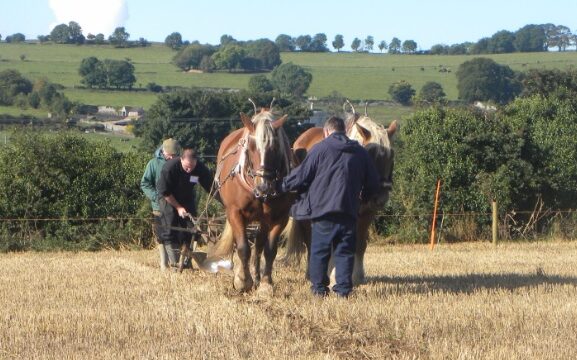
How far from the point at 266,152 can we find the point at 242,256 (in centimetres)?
123

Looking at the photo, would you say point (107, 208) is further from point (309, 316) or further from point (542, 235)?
point (309, 316)

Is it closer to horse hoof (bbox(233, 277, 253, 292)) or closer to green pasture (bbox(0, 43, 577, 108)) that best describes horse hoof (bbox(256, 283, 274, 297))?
horse hoof (bbox(233, 277, 253, 292))

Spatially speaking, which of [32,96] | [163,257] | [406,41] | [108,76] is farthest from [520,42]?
[163,257]

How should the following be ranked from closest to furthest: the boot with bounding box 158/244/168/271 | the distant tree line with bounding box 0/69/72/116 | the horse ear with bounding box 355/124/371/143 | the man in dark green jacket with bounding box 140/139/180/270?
the horse ear with bounding box 355/124/371/143 → the man in dark green jacket with bounding box 140/139/180/270 → the boot with bounding box 158/244/168/271 → the distant tree line with bounding box 0/69/72/116

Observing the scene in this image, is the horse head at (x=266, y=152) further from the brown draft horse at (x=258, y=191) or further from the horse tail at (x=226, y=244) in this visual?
the horse tail at (x=226, y=244)

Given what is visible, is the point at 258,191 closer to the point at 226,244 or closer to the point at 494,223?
the point at 226,244

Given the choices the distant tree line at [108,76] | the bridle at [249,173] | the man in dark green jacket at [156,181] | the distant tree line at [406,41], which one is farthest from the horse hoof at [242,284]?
the distant tree line at [406,41]

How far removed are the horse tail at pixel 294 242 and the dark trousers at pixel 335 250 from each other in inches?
72.1

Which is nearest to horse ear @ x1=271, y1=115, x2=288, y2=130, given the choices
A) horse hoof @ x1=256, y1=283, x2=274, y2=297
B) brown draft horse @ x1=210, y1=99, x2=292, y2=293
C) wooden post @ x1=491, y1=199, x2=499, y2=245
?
brown draft horse @ x1=210, y1=99, x2=292, y2=293

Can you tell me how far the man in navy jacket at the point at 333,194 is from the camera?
30.4 ft

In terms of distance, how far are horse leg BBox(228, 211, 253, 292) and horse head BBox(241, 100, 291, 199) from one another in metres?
0.52

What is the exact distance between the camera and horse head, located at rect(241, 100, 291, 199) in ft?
32.2

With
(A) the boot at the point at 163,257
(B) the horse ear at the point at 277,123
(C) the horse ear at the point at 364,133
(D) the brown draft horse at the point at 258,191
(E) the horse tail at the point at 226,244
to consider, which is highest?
(B) the horse ear at the point at 277,123

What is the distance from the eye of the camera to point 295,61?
103375 millimetres
